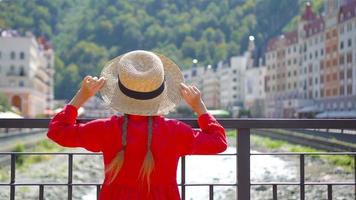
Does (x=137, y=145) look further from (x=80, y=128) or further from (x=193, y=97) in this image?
(x=193, y=97)

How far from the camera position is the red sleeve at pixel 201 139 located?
3236 mm

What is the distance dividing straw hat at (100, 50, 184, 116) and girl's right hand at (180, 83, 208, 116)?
0.07 m

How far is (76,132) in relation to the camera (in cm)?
325

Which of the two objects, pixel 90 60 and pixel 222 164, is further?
pixel 90 60

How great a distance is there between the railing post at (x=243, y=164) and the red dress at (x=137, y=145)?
1.13 meters

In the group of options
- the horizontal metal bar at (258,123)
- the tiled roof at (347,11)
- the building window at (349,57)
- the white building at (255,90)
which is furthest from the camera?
the white building at (255,90)

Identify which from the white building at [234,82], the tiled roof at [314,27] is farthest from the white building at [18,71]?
the white building at [234,82]

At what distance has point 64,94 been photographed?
15362cm

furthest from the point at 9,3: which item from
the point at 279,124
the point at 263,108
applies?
the point at 279,124

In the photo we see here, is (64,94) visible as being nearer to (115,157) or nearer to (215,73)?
(215,73)

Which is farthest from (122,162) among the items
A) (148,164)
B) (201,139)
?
(201,139)

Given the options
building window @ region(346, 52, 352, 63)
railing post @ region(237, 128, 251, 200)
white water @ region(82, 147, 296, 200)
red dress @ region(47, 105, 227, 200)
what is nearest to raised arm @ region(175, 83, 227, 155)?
red dress @ region(47, 105, 227, 200)

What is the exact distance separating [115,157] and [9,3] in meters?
157

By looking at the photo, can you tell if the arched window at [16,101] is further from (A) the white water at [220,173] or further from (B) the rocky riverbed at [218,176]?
(A) the white water at [220,173]
